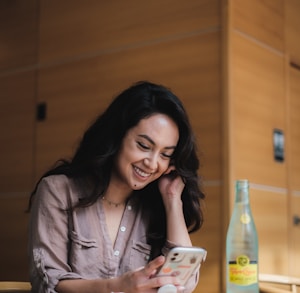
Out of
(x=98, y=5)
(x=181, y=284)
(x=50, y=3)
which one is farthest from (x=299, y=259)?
(x=181, y=284)

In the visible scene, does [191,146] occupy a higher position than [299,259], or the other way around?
[191,146]

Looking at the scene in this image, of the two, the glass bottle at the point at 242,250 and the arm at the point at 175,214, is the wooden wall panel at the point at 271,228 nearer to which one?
the arm at the point at 175,214

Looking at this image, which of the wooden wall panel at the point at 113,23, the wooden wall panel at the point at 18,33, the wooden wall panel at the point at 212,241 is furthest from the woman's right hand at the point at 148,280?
the wooden wall panel at the point at 18,33

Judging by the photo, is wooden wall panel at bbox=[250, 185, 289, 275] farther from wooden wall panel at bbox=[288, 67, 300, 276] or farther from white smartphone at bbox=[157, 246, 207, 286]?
white smartphone at bbox=[157, 246, 207, 286]

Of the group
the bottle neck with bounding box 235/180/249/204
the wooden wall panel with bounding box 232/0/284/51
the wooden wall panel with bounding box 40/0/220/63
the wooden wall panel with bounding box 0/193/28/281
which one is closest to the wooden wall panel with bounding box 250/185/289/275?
the wooden wall panel with bounding box 232/0/284/51

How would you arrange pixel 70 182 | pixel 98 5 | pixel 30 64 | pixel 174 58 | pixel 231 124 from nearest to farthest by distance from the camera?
pixel 70 182
pixel 231 124
pixel 174 58
pixel 98 5
pixel 30 64

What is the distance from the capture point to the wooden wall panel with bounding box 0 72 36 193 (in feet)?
15.1

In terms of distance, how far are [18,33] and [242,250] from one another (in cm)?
336

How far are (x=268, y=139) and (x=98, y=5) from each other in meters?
1.37

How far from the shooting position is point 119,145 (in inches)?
92.3

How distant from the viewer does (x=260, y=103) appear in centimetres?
402

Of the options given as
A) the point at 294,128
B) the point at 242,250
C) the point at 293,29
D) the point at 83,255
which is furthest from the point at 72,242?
the point at 293,29

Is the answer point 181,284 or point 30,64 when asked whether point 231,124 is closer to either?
point 30,64

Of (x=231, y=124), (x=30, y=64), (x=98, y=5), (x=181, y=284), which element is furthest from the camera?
(x=30, y=64)
